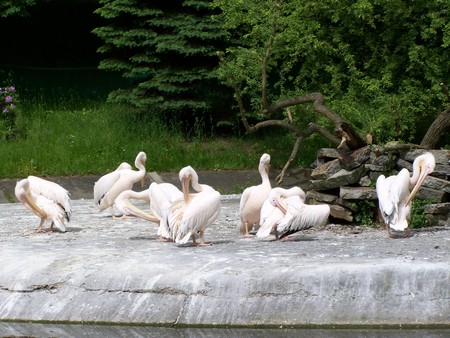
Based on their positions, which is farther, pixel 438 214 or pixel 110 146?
pixel 110 146

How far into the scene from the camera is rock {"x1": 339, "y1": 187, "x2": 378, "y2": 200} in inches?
463

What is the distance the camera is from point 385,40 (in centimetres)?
1647

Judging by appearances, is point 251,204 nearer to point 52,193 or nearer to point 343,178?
point 343,178

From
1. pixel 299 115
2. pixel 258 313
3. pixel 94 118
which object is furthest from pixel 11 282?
pixel 94 118

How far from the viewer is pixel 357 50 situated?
55.6 ft

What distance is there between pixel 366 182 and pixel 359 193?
0.68ft

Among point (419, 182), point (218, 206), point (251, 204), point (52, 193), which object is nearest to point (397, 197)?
point (419, 182)

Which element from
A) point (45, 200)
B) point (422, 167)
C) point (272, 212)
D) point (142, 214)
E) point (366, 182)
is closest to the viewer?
point (272, 212)

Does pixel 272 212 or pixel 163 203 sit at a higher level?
pixel 163 203

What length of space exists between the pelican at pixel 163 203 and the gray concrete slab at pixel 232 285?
1.55ft

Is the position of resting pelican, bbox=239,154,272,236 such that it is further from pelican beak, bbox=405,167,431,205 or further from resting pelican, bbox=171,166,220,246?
pelican beak, bbox=405,167,431,205

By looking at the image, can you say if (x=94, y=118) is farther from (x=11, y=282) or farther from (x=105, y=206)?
(x=11, y=282)

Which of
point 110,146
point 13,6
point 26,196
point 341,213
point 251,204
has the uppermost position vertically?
point 13,6

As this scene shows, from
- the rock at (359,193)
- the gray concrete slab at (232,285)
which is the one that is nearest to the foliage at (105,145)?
the rock at (359,193)
